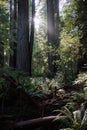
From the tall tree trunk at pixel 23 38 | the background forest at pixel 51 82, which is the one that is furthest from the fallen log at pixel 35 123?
the tall tree trunk at pixel 23 38

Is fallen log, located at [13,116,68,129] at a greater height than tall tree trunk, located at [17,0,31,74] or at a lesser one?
lesser

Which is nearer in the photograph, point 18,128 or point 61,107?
point 18,128

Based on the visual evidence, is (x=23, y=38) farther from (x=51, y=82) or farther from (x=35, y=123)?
(x=35, y=123)

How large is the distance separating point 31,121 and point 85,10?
5868mm

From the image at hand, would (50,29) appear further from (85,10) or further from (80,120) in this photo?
(80,120)

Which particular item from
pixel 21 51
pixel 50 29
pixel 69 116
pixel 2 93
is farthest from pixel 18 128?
pixel 50 29

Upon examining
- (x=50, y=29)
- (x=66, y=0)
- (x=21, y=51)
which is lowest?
(x=21, y=51)

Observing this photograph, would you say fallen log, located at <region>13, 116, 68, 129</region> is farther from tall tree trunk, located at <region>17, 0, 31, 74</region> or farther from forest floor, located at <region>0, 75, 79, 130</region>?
tall tree trunk, located at <region>17, 0, 31, 74</region>

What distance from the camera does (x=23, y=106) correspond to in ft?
21.7

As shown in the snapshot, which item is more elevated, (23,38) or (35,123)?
(23,38)

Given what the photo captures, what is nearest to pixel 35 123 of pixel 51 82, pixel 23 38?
pixel 51 82

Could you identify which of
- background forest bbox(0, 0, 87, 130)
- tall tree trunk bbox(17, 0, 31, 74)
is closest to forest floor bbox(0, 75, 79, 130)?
background forest bbox(0, 0, 87, 130)

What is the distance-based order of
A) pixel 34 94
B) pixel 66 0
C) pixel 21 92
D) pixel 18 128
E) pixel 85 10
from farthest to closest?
pixel 66 0
pixel 85 10
pixel 34 94
pixel 21 92
pixel 18 128

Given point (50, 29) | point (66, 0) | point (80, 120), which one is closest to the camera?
point (80, 120)
